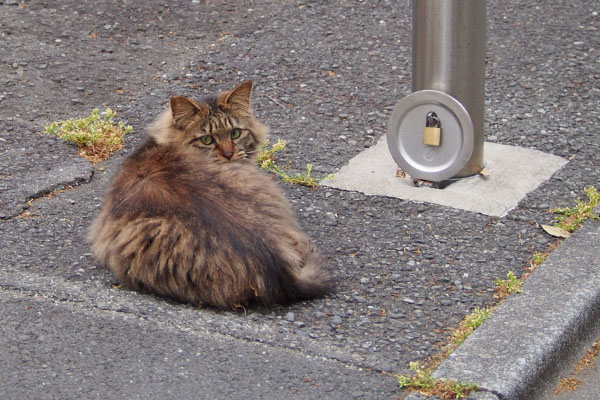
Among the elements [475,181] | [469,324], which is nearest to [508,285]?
[469,324]

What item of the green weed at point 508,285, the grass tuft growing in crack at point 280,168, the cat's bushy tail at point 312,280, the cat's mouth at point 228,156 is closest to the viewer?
the cat's bushy tail at point 312,280

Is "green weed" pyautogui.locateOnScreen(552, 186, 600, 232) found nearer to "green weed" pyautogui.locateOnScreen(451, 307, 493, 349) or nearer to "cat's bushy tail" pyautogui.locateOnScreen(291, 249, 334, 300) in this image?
"green weed" pyautogui.locateOnScreen(451, 307, 493, 349)

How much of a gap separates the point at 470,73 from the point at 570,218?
916 mm

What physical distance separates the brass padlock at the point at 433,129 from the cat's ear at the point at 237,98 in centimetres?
97

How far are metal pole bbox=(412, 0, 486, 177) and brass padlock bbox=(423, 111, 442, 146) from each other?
0.53 ft

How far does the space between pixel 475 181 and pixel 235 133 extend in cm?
137

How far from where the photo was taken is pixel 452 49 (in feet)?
15.0

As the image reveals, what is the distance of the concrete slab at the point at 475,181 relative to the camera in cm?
463

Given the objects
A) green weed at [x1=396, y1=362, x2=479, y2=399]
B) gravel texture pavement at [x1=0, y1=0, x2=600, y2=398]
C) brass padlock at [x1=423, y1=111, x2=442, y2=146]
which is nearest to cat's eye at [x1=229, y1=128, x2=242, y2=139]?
gravel texture pavement at [x1=0, y1=0, x2=600, y2=398]

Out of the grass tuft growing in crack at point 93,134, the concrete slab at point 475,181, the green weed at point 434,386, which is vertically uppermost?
the grass tuft growing in crack at point 93,134

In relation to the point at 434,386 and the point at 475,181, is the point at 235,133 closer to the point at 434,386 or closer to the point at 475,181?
the point at 475,181

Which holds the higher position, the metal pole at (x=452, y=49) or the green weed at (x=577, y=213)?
the metal pole at (x=452, y=49)

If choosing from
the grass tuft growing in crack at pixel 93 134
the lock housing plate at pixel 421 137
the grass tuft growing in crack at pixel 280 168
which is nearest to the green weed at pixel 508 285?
the lock housing plate at pixel 421 137

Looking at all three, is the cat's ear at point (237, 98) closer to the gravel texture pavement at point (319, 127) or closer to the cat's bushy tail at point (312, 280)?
the gravel texture pavement at point (319, 127)
